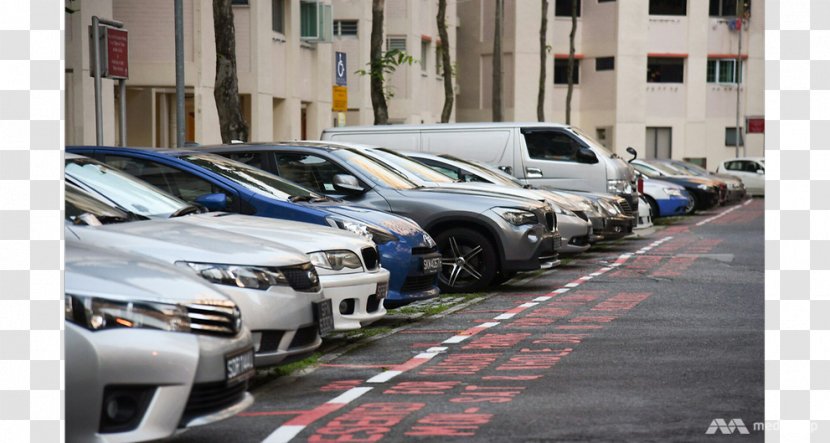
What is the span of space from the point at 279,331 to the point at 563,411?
6.24ft

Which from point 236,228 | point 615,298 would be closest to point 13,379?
point 236,228

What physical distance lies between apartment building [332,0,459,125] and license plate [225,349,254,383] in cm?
3912

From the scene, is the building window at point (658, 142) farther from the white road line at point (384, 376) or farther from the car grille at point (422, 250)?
the white road line at point (384, 376)

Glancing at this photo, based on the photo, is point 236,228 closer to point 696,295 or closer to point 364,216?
point 364,216

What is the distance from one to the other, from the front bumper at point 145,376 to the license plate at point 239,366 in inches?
1.8

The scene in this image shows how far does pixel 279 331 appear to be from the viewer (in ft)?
30.8

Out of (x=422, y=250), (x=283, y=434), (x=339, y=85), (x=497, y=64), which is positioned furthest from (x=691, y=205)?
(x=283, y=434)

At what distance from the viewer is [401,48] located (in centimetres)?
5294

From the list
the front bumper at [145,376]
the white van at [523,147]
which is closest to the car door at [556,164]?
the white van at [523,147]

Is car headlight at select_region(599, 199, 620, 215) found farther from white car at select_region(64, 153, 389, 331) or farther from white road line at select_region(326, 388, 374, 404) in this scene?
white road line at select_region(326, 388, 374, 404)

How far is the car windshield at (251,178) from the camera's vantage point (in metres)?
13.0

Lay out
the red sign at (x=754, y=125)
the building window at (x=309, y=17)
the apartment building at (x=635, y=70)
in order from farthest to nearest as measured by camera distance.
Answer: the apartment building at (x=635, y=70) < the red sign at (x=754, y=125) < the building window at (x=309, y=17)

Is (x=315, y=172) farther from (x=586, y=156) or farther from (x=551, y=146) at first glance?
(x=586, y=156)

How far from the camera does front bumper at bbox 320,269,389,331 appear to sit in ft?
36.7
